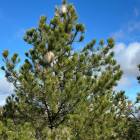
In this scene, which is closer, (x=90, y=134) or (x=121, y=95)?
(x=90, y=134)

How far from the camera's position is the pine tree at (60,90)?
3930 millimetres

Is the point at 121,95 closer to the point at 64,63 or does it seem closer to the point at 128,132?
the point at 128,132

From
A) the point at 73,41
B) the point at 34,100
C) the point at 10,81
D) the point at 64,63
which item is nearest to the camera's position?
the point at 64,63

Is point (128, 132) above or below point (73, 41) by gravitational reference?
below

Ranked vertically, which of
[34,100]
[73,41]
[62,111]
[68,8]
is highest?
[68,8]

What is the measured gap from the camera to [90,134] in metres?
4.05

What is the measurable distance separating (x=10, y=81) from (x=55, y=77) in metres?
1.83

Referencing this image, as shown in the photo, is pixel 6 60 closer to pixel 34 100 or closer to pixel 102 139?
pixel 34 100

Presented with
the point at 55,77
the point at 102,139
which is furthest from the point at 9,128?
the point at 102,139

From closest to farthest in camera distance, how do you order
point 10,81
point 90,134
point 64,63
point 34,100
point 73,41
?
1. point 90,134
2. point 64,63
3. point 34,100
4. point 10,81
5. point 73,41

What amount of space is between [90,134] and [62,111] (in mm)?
1027

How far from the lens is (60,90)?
4.80m

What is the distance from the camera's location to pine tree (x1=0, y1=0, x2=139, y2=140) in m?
3.93

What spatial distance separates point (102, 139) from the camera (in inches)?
164
